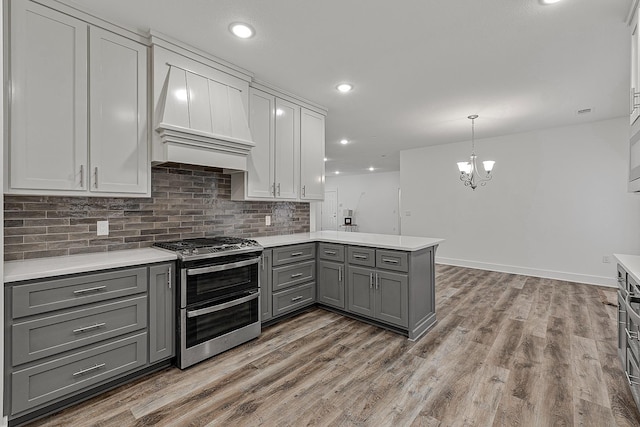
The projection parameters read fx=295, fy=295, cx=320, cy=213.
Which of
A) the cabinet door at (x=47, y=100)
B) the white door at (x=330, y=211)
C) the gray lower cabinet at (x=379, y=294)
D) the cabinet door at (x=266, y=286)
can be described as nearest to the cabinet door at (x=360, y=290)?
the gray lower cabinet at (x=379, y=294)

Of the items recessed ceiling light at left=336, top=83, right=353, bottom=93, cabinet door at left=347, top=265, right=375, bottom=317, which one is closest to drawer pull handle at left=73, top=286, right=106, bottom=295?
cabinet door at left=347, top=265, right=375, bottom=317

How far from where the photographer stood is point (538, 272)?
5.22 m

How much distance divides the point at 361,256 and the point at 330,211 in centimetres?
919

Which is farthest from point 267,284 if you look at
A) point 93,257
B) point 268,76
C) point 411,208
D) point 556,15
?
point 411,208

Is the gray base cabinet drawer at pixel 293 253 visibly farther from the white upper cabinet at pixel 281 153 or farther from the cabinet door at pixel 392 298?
the cabinet door at pixel 392 298

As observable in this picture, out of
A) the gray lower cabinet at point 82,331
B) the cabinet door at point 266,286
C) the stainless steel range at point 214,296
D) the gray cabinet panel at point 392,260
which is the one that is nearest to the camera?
the gray lower cabinet at point 82,331

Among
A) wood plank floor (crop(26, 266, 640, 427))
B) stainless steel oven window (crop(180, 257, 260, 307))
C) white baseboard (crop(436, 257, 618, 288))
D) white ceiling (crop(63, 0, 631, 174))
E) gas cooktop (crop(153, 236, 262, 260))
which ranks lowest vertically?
wood plank floor (crop(26, 266, 640, 427))

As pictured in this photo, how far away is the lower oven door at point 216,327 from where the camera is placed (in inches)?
89.5

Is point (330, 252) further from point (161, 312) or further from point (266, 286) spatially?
point (161, 312)

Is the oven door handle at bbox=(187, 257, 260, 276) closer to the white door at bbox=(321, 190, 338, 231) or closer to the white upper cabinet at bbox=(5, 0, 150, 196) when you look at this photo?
the white upper cabinet at bbox=(5, 0, 150, 196)

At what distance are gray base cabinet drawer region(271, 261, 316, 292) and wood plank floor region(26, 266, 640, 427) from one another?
0.42 m

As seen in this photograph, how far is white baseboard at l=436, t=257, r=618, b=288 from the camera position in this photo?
4664 millimetres

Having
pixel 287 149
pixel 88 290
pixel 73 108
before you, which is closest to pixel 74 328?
pixel 88 290

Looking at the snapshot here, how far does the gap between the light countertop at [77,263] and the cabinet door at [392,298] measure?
192cm
